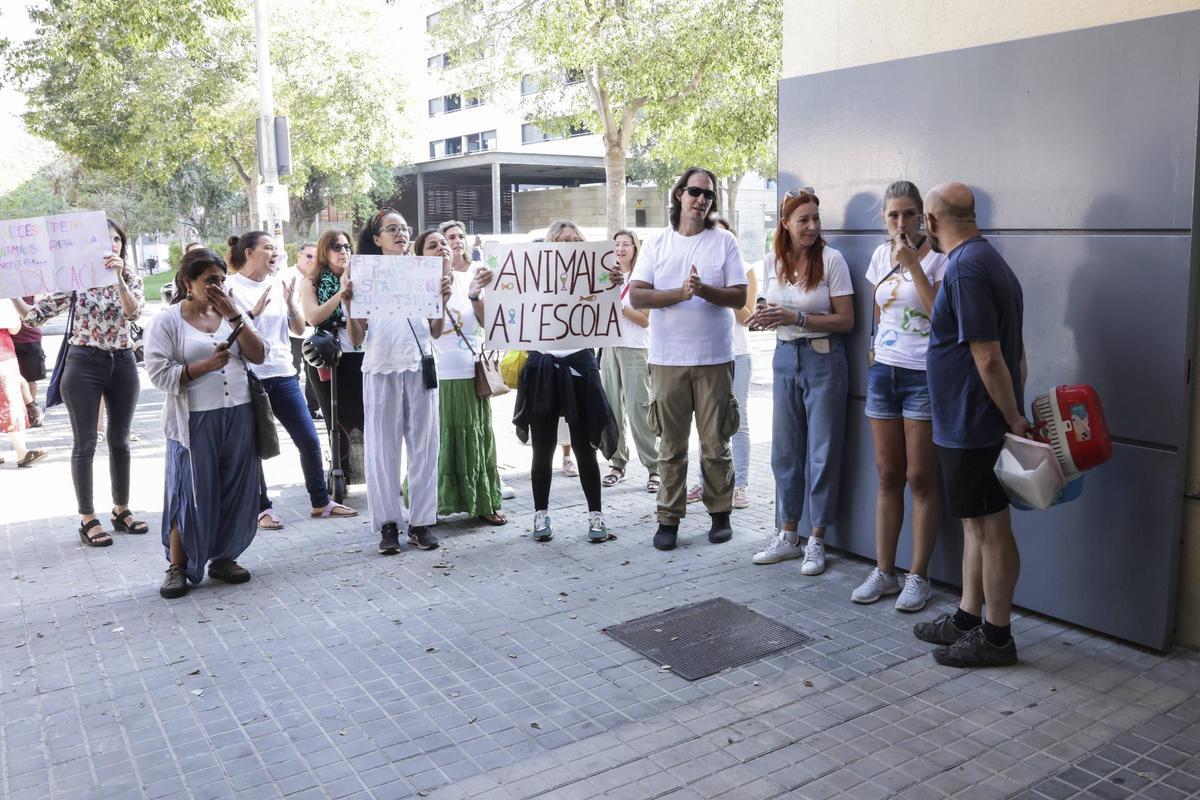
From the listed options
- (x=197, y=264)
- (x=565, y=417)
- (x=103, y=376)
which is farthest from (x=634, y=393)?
(x=103, y=376)

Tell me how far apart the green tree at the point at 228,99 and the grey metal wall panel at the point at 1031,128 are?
851 inches

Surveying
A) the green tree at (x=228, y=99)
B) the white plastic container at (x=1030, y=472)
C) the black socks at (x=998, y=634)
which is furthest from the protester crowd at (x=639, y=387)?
the green tree at (x=228, y=99)

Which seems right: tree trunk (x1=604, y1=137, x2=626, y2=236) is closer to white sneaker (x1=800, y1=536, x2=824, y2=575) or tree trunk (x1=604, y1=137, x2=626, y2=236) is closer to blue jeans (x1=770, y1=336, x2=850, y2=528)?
blue jeans (x1=770, y1=336, x2=850, y2=528)

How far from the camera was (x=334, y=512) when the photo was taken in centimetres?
766

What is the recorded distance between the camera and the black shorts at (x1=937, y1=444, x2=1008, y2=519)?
4410mm

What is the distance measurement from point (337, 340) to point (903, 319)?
4.22m

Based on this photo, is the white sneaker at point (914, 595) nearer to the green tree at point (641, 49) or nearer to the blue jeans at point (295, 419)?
the blue jeans at point (295, 419)

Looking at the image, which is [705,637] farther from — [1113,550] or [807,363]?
[1113,550]

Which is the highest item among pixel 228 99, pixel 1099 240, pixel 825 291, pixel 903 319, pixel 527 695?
pixel 228 99

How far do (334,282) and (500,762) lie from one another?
4.43 metres

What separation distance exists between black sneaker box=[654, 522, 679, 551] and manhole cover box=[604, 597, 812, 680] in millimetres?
1012

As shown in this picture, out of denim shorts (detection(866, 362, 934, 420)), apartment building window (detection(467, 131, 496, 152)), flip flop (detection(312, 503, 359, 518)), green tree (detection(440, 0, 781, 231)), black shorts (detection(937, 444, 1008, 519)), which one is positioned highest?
apartment building window (detection(467, 131, 496, 152))

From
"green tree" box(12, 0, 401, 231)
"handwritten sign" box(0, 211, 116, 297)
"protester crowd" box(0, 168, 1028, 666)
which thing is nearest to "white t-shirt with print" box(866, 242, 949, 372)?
"protester crowd" box(0, 168, 1028, 666)

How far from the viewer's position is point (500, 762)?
3.87 meters
